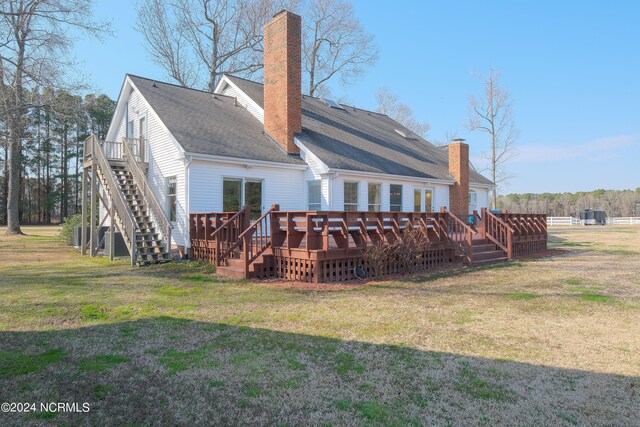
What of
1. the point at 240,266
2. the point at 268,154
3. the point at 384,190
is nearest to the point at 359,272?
the point at 240,266

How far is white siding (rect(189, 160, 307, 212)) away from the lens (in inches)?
488

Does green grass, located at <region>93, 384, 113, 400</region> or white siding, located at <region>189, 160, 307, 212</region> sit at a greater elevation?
white siding, located at <region>189, 160, 307, 212</region>

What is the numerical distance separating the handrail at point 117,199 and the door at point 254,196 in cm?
360

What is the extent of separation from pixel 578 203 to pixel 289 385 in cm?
11102

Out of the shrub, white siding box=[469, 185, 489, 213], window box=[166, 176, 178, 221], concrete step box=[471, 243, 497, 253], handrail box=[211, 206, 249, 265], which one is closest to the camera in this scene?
handrail box=[211, 206, 249, 265]

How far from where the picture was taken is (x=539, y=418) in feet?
9.86

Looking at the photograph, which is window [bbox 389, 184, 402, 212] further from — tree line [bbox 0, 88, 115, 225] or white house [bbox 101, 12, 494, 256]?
tree line [bbox 0, 88, 115, 225]

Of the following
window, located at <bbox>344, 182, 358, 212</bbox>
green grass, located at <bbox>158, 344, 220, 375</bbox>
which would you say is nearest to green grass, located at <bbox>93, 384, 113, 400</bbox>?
green grass, located at <bbox>158, 344, 220, 375</bbox>

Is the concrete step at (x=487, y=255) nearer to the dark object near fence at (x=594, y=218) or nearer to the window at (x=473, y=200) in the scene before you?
the window at (x=473, y=200)

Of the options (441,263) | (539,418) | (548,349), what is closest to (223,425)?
(539,418)

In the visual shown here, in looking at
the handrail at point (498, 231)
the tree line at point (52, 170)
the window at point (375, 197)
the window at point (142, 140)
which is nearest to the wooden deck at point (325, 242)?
the handrail at point (498, 231)

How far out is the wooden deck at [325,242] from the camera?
9023mm

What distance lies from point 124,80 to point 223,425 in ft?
54.1

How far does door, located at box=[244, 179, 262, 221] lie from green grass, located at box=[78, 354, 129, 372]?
9.42 meters
